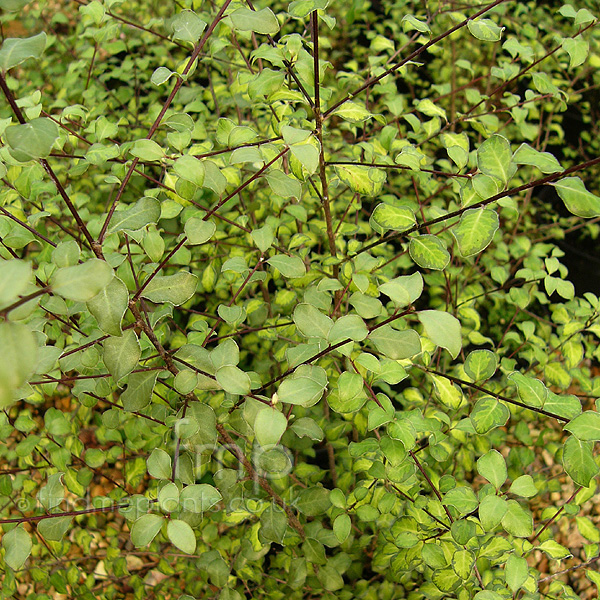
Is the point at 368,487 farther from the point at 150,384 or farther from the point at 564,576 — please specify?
the point at 564,576

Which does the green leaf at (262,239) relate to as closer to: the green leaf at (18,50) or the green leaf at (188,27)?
the green leaf at (188,27)

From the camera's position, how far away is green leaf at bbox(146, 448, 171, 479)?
837 millimetres

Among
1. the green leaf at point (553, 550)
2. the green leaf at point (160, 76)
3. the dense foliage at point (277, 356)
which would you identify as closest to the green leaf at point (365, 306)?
the dense foliage at point (277, 356)

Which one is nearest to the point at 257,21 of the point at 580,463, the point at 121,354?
the point at 121,354

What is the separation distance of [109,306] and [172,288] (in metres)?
0.16

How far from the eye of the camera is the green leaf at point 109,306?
0.66 m

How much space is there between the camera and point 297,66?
37.4 inches

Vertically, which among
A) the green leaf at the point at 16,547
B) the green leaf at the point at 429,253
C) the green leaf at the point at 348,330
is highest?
the green leaf at the point at 429,253

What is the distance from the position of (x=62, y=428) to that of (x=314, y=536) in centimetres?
66

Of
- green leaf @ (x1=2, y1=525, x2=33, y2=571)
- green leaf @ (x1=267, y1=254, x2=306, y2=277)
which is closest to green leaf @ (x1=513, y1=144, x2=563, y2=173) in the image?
green leaf @ (x1=267, y1=254, x2=306, y2=277)

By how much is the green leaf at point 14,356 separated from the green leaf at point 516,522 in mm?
753

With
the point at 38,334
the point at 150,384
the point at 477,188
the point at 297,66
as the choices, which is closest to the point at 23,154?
the point at 38,334

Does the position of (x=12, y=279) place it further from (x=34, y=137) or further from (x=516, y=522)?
(x=516, y=522)

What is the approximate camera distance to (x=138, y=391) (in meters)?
0.84
